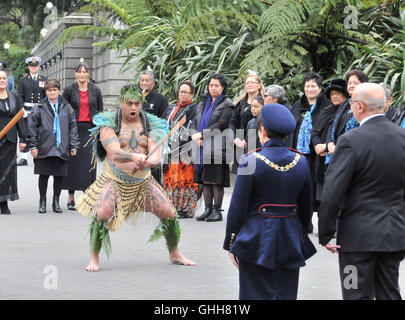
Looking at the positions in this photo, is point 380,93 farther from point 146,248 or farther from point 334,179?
point 146,248

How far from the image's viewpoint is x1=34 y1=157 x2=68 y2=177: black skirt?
12.3m

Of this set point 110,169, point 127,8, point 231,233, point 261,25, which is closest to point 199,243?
point 110,169

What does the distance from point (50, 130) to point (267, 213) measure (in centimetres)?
754

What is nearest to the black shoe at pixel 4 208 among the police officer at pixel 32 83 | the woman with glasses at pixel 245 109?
the woman with glasses at pixel 245 109

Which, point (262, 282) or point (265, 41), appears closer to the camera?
point (262, 282)

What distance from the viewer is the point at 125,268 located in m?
8.23

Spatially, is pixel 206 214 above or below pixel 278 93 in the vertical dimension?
below

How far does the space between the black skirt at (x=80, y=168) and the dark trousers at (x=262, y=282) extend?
783 centimetres

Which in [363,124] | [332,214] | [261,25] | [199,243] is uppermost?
[261,25]

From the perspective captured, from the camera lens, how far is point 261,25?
14.4m

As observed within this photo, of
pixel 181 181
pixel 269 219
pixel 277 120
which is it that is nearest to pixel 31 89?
pixel 181 181

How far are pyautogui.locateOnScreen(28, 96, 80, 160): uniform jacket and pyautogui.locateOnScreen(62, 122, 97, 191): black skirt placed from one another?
44cm

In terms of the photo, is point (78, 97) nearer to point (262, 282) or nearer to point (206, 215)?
point (206, 215)

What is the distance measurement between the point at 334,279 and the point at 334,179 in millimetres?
2736
